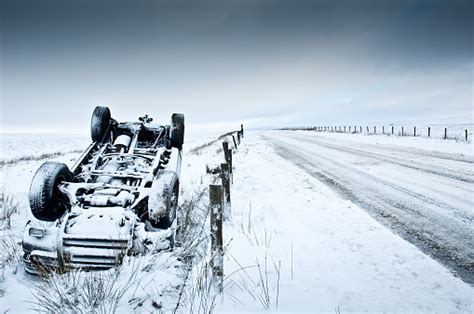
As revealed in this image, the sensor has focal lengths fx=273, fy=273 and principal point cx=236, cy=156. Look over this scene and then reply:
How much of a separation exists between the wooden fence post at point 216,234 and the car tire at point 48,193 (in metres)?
2.30

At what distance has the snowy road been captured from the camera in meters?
3.39

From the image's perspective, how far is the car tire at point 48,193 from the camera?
3.52m

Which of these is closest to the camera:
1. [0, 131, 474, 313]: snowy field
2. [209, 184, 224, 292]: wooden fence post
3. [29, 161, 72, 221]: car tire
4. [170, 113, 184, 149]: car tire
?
[0, 131, 474, 313]: snowy field

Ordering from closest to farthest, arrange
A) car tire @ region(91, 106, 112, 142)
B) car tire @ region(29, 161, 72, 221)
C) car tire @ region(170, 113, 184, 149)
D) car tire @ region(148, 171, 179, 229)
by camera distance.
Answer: car tire @ region(148, 171, 179, 229)
car tire @ region(29, 161, 72, 221)
car tire @ region(91, 106, 112, 142)
car tire @ region(170, 113, 184, 149)

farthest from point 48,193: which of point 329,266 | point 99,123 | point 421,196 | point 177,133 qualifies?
point 421,196

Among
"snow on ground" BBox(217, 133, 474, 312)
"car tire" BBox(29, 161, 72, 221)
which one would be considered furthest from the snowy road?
"car tire" BBox(29, 161, 72, 221)

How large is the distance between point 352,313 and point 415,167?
727 cm

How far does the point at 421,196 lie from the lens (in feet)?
17.3

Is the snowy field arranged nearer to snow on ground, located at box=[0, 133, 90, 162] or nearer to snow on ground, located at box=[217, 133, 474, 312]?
snow on ground, located at box=[217, 133, 474, 312]

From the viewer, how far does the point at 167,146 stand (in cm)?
594

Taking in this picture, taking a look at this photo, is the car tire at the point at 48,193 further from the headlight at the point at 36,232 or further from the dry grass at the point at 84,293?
the dry grass at the point at 84,293

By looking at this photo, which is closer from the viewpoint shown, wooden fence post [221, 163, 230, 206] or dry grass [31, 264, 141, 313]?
dry grass [31, 264, 141, 313]

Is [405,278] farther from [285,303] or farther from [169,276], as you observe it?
[169,276]

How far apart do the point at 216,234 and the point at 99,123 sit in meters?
4.13
